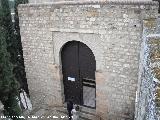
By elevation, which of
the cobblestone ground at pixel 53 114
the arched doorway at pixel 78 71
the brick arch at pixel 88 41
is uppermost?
the brick arch at pixel 88 41

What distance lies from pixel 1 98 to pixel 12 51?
3.11 meters

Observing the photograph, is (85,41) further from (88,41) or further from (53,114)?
(53,114)

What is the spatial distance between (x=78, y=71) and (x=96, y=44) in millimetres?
1443

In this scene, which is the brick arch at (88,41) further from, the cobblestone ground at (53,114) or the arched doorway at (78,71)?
the cobblestone ground at (53,114)

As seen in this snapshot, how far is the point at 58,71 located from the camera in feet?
32.4

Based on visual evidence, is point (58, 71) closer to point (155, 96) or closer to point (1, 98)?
point (1, 98)

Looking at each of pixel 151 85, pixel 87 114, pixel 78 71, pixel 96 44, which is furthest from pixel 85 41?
pixel 151 85

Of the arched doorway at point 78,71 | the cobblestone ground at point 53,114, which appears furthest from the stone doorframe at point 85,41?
the cobblestone ground at point 53,114

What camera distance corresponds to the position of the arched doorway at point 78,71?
9.46 meters

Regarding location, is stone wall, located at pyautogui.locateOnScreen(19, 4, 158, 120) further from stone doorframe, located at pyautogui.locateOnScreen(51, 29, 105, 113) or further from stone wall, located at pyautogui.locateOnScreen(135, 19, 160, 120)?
stone wall, located at pyautogui.locateOnScreen(135, 19, 160, 120)

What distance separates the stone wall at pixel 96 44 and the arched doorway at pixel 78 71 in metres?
0.25

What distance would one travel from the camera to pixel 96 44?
8805 mm

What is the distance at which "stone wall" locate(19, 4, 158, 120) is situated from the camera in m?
8.15

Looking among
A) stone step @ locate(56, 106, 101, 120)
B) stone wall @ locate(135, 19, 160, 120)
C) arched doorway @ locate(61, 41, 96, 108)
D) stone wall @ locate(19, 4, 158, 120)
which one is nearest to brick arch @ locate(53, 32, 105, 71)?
stone wall @ locate(19, 4, 158, 120)
